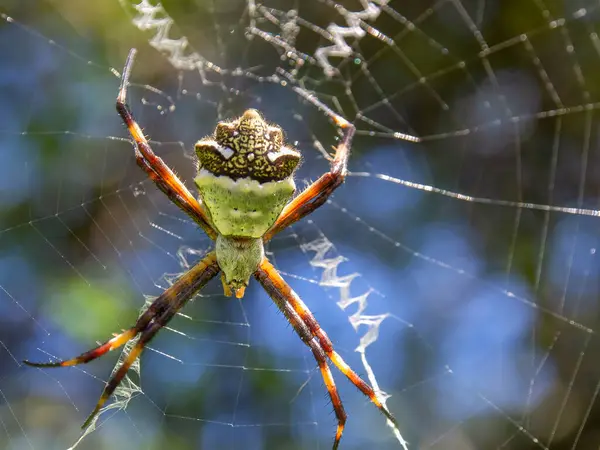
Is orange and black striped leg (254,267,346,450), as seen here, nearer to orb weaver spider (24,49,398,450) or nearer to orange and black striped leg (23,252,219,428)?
orb weaver spider (24,49,398,450)

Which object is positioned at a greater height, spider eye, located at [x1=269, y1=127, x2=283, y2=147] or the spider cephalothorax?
spider eye, located at [x1=269, y1=127, x2=283, y2=147]

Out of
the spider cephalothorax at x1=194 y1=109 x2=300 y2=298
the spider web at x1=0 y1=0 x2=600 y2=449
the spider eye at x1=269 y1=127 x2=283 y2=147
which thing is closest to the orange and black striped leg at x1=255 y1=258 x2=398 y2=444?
the spider cephalothorax at x1=194 y1=109 x2=300 y2=298

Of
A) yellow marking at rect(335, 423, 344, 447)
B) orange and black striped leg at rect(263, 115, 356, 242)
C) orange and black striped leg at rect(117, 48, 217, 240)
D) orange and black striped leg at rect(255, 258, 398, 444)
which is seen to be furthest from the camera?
orange and black striped leg at rect(255, 258, 398, 444)

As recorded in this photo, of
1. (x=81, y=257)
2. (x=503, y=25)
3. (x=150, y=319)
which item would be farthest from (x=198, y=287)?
(x=503, y=25)

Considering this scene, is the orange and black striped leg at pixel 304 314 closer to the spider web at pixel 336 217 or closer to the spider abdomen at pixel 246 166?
the spider abdomen at pixel 246 166

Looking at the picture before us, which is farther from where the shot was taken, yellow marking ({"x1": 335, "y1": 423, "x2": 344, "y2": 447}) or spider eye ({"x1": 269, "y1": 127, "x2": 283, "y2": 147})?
yellow marking ({"x1": 335, "y1": 423, "x2": 344, "y2": 447})

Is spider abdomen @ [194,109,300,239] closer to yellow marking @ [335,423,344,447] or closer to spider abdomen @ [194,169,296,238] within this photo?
spider abdomen @ [194,169,296,238]

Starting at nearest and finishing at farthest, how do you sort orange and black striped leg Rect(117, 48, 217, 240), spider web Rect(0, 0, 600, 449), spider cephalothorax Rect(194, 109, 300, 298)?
spider cephalothorax Rect(194, 109, 300, 298) → orange and black striped leg Rect(117, 48, 217, 240) → spider web Rect(0, 0, 600, 449)
